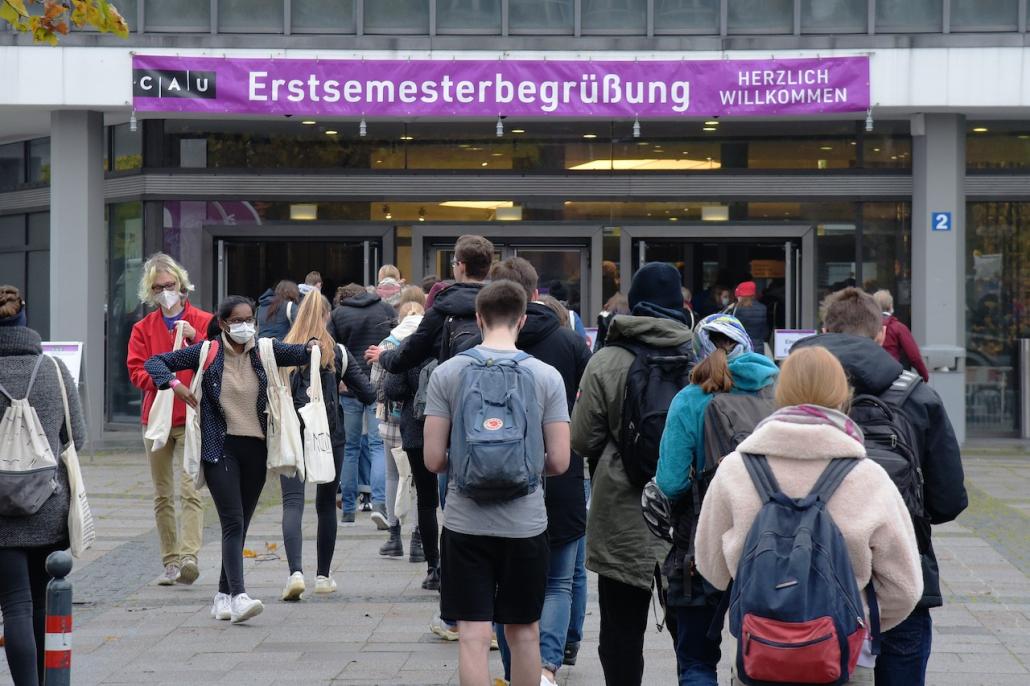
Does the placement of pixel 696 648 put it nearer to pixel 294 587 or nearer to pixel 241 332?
pixel 241 332

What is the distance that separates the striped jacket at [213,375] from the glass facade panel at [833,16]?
10.1 m

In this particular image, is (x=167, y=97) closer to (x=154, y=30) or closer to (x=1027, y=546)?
(x=154, y=30)

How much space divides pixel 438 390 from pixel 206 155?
1317 centimetres

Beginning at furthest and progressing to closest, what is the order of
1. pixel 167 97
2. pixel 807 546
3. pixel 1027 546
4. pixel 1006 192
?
pixel 1006 192 → pixel 167 97 → pixel 1027 546 → pixel 807 546

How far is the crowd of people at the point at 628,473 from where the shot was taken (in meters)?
3.96

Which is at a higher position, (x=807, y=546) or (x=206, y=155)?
(x=206, y=155)

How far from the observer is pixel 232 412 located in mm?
7789

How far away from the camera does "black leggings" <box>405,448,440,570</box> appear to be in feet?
26.3

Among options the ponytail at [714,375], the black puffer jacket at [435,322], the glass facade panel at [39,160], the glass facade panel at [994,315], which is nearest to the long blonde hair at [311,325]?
the black puffer jacket at [435,322]

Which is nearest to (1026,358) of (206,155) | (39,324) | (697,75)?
(697,75)

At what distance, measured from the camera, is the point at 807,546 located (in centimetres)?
382

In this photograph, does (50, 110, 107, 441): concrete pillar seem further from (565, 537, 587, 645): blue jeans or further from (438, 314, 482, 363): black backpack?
(565, 537, 587, 645): blue jeans

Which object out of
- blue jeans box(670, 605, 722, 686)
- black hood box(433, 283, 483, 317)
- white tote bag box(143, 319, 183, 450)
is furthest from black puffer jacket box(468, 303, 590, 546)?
white tote bag box(143, 319, 183, 450)

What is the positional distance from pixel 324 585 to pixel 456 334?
2.69m
